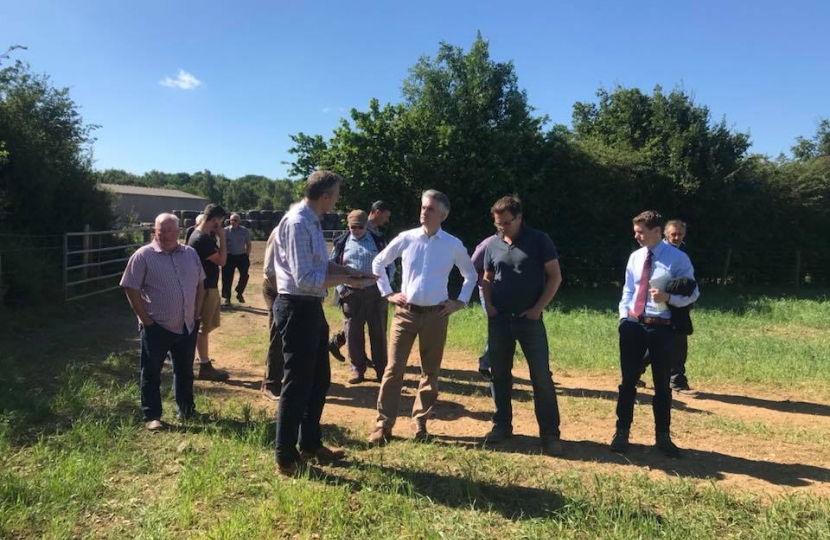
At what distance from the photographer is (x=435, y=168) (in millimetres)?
12875

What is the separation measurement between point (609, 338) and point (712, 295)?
7799 millimetres

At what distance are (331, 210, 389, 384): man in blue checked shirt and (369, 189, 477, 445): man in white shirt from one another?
155cm

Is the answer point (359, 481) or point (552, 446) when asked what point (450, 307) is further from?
point (359, 481)

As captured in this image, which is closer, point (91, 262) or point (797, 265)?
point (91, 262)

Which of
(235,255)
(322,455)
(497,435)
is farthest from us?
(235,255)

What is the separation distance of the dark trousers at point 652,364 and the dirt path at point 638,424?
0.93 ft

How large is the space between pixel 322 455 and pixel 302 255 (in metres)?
1.45

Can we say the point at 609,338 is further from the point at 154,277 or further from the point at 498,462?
the point at 154,277

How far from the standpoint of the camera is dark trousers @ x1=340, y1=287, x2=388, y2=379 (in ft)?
19.2

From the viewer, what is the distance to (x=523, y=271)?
399 cm

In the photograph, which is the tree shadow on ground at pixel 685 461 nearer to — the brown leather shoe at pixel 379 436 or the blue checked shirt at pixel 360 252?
the brown leather shoe at pixel 379 436

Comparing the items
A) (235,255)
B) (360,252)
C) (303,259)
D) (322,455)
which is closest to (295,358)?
(303,259)

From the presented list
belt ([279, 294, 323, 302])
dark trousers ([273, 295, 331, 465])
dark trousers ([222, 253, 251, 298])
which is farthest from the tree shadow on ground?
dark trousers ([222, 253, 251, 298])

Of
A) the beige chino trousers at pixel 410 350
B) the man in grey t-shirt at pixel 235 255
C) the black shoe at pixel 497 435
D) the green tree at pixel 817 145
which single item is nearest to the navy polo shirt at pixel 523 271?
the beige chino trousers at pixel 410 350
